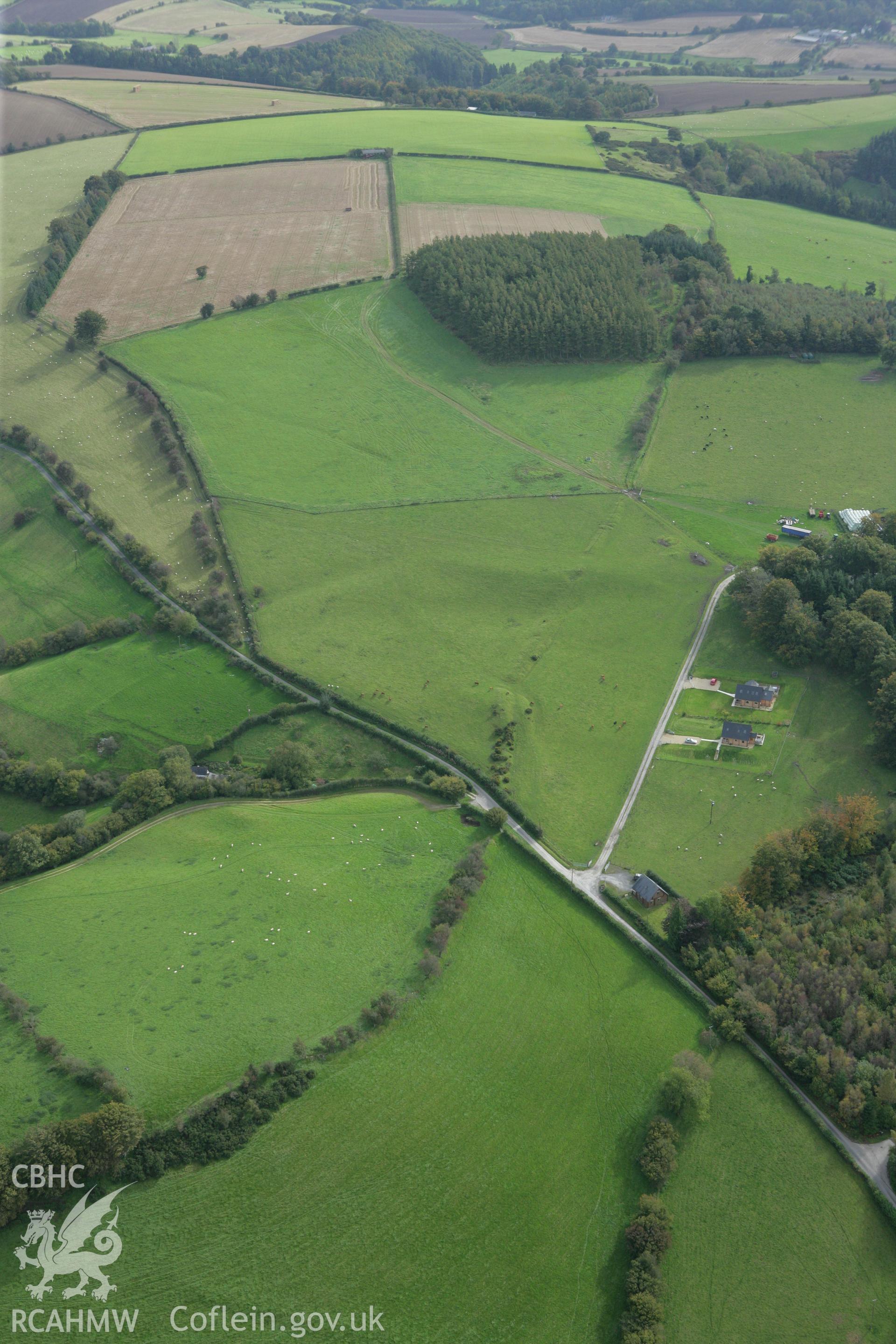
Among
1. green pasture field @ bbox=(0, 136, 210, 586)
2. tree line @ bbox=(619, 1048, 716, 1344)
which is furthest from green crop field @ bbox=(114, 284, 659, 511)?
tree line @ bbox=(619, 1048, 716, 1344)

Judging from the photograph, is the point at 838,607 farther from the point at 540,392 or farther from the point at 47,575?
the point at 47,575

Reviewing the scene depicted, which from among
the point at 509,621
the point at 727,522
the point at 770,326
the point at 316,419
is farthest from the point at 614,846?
the point at 770,326

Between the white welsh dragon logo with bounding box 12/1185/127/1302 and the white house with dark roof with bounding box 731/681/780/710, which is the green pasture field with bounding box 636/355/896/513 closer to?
the white house with dark roof with bounding box 731/681/780/710

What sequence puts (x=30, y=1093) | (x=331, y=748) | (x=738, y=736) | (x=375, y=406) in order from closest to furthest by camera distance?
(x=30, y=1093) → (x=738, y=736) → (x=331, y=748) → (x=375, y=406)

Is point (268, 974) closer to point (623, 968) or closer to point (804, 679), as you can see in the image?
point (623, 968)

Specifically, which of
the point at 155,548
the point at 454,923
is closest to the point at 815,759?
the point at 454,923

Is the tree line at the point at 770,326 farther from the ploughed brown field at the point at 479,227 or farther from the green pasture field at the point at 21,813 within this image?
the green pasture field at the point at 21,813
